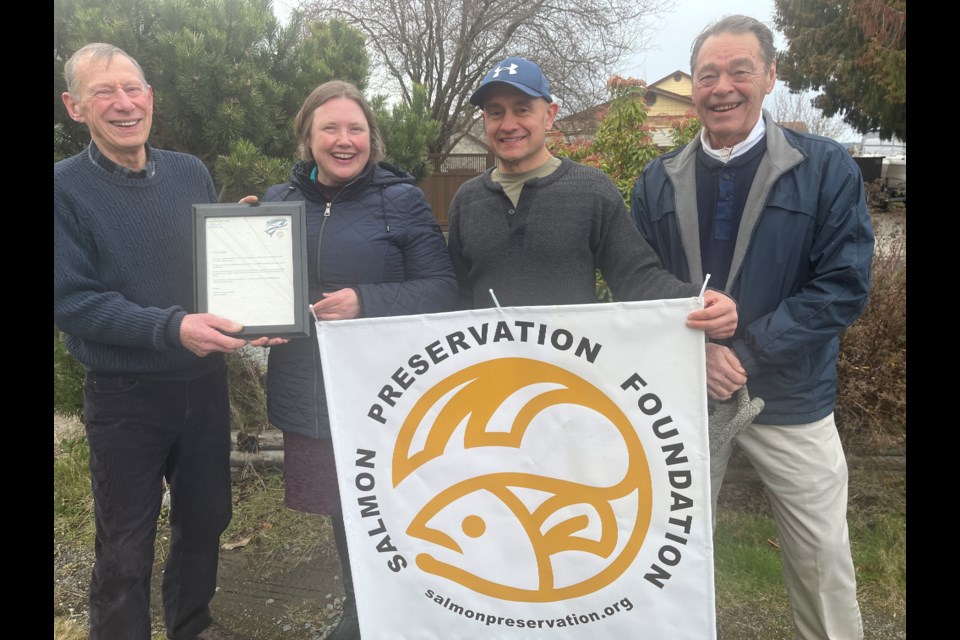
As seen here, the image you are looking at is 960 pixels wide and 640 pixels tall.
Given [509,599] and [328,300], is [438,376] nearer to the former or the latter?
[328,300]

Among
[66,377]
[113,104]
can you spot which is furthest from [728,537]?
[66,377]

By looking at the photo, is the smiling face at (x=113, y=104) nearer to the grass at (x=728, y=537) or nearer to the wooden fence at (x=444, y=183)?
the grass at (x=728, y=537)

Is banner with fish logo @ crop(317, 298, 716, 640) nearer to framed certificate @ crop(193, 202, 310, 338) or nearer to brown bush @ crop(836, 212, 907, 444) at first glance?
framed certificate @ crop(193, 202, 310, 338)

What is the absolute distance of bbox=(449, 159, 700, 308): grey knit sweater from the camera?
2.42 m

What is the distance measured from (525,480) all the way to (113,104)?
6.31ft

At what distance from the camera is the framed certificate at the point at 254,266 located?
2.32 meters

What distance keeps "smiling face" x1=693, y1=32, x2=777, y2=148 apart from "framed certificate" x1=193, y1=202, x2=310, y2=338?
4.74ft

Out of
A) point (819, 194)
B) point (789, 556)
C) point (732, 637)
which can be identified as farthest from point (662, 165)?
point (732, 637)

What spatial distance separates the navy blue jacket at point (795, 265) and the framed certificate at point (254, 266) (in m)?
1.36

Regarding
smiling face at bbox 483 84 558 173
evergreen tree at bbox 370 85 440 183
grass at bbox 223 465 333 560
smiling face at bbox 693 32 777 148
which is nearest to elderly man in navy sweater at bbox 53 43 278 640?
smiling face at bbox 483 84 558 173

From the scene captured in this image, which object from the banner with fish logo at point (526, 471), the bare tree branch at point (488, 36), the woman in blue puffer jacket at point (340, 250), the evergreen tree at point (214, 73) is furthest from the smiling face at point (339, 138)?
the bare tree branch at point (488, 36)

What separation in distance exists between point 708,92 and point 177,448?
7.82ft

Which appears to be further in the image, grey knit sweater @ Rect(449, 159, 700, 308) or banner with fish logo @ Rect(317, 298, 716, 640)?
grey knit sweater @ Rect(449, 159, 700, 308)

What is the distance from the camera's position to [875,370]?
4082mm
